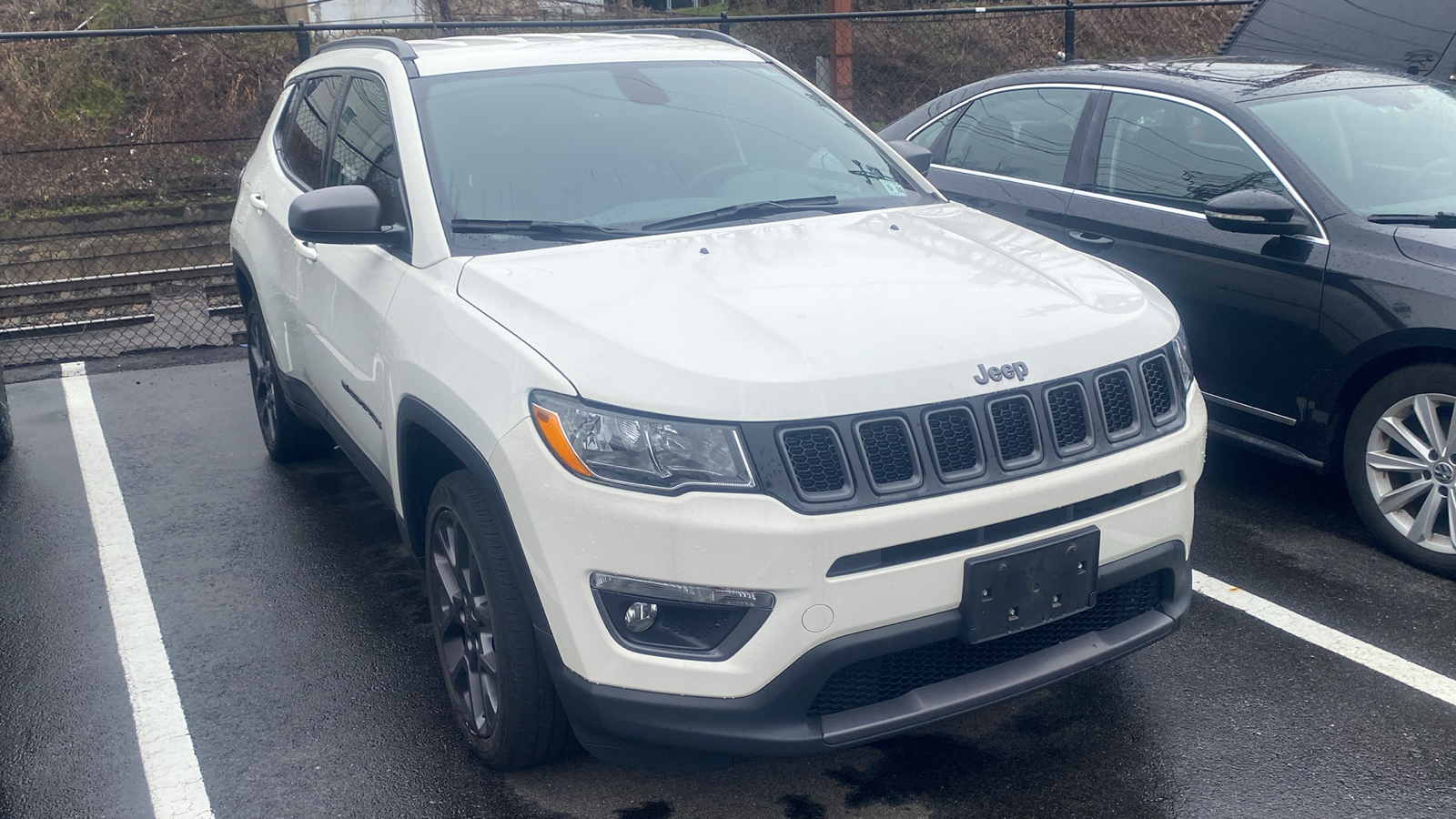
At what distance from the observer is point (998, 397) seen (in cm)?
277

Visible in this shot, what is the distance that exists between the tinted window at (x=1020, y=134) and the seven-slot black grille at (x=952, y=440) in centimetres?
282

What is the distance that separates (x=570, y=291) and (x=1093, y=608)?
4.87 ft

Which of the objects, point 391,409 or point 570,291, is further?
point 391,409

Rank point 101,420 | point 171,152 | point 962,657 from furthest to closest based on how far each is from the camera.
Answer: point 171,152 < point 101,420 < point 962,657

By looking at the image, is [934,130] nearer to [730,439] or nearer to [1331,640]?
[1331,640]

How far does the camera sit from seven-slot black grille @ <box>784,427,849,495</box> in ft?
8.57

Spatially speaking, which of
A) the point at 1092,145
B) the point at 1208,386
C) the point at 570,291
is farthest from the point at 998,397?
the point at 1092,145

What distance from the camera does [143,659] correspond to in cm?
403

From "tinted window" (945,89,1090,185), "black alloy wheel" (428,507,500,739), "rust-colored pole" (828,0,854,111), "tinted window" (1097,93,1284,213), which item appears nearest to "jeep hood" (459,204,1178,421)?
"black alloy wheel" (428,507,500,739)

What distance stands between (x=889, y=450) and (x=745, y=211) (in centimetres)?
130

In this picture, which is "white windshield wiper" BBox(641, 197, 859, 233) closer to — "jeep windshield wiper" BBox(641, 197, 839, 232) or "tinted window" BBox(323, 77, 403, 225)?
"jeep windshield wiper" BBox(641, 197, 839, 232)

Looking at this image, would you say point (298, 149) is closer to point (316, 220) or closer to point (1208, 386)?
point (316, 220)

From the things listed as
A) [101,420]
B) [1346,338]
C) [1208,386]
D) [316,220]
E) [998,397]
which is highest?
[316,220]

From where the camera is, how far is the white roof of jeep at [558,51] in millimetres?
4098
